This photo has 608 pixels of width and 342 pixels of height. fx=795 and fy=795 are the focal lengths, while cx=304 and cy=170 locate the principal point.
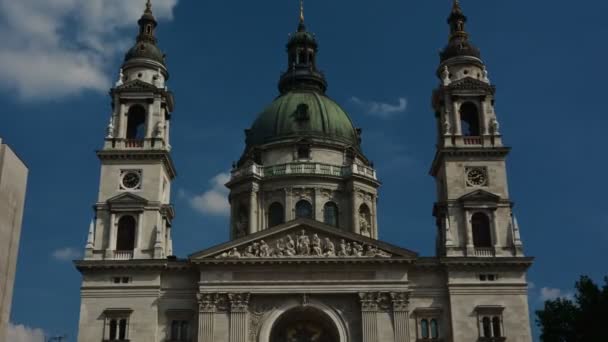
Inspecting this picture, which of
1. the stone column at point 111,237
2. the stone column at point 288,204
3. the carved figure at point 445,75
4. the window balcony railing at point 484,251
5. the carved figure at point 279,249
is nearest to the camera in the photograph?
the carved figure at point 279,249

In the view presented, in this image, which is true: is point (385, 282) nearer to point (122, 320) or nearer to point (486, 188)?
point (486, 188)

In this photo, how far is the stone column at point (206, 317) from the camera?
147ft

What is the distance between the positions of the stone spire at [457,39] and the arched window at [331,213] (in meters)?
13.3

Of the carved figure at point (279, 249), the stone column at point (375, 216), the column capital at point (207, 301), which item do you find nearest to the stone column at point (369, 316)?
the carved figure at point (279, 249)

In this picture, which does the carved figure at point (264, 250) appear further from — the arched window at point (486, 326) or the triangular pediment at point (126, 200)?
the arched window at point (486, 326)

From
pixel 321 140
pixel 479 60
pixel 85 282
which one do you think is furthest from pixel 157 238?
pixel 479 60

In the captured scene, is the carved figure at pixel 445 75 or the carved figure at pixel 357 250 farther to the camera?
the carved figure at pixel 445 75

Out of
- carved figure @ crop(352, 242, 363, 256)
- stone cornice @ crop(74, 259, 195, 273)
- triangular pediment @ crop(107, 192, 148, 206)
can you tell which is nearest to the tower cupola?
triangular pediment @ crop(107, 192, 148, 206)

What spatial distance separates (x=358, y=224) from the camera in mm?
57781

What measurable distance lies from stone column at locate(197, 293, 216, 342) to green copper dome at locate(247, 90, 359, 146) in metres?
19.3

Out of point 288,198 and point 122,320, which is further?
point 288,198

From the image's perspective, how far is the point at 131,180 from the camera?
49.6 meters

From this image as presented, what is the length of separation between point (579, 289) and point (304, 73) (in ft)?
96.6

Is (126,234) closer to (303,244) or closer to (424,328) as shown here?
(303,244)
